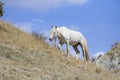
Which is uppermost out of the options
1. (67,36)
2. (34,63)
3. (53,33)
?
(53,33)

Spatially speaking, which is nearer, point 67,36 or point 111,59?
point 67,36

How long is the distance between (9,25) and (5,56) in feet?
25.2

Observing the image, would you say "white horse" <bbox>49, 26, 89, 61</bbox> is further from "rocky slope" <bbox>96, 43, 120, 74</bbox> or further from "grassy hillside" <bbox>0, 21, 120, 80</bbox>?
"rocky slope" <bbox>96, 43, 120, 74</bbox>

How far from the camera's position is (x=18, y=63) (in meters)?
18.0

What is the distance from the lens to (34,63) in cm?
1895

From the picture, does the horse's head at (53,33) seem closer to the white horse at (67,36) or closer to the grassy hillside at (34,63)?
the white horse at (67,36)

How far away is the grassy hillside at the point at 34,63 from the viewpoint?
16.4 metres

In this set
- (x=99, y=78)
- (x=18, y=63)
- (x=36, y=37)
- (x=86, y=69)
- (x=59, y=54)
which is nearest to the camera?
(x=18, y=63)

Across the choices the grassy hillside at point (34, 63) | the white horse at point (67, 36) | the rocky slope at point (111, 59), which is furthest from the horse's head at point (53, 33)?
the rocky slope at point (111, 59)

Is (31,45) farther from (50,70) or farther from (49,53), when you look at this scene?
(50,70)

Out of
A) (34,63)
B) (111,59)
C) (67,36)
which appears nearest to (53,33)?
(67,36)

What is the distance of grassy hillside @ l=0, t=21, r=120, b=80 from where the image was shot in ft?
53.8

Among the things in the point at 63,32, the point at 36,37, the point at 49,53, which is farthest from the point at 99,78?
the point at 36,37

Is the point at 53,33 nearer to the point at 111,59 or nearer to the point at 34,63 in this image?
the point at 34,63
